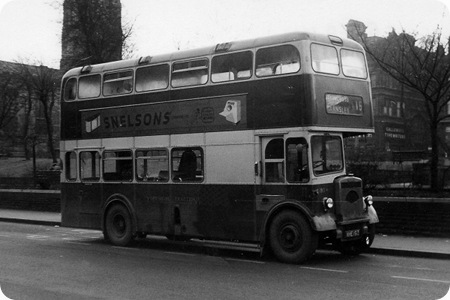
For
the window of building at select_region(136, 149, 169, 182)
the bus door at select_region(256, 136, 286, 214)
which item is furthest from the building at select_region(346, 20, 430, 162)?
the bus door at select_region(256, 136, 286, 214)

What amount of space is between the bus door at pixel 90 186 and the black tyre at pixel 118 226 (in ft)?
1.43

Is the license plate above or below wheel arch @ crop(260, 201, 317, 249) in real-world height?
below

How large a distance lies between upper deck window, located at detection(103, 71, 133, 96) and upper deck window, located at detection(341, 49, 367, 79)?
5435 millimetres

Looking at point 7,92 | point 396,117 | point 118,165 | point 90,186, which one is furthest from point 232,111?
point 396,117

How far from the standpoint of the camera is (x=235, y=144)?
13.7 metres

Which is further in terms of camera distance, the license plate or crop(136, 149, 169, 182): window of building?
crop(136, 149, 169, 182): window of building

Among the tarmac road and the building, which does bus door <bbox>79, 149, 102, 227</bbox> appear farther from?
the building

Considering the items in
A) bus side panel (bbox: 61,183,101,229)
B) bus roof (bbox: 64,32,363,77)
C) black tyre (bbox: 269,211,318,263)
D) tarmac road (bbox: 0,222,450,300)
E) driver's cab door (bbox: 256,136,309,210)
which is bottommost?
tarmac road (bbox: 0,222,450,300)

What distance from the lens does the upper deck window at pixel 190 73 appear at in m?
14.2

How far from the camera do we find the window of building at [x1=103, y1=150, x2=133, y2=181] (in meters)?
16.0

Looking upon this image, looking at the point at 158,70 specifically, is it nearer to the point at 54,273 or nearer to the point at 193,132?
the point at 193,132

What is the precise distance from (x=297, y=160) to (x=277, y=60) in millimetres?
2090

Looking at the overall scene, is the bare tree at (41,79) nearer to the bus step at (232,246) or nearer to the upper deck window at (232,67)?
the bus step at (232,246)

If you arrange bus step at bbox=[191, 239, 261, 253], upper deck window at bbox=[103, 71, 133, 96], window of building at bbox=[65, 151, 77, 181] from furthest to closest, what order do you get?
window of building at bbox=[65, 151, 77, 181], upper deck window at bbox=[103, 71, 133, 96], bus step at bbox=[191, 239, 261, 253]
